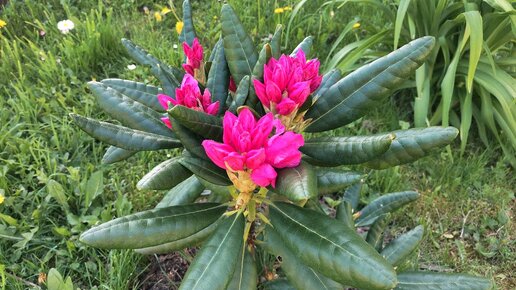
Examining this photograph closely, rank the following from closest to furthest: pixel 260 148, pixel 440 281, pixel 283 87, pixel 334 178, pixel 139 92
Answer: pixel 260 148 → pixel 283 87 → pixel 334 178 → pixel 139 92 → pixel 440 281

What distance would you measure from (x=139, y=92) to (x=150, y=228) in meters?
0.50

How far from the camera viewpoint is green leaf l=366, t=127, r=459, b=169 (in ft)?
4.16

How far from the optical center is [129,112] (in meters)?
1.43

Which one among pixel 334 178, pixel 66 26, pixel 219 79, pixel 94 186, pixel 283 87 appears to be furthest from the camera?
pixel 66 26

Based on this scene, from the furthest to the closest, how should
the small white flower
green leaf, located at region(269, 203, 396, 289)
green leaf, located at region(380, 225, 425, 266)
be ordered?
the small white flower < green leaf, located at region(380, 225, 425, 266) < green leaf, located at region(269, 203, 396, 289)

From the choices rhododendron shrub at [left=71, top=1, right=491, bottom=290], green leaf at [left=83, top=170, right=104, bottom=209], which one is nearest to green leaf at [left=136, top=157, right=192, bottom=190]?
rhododendron shrub at [left=71, top=1, right=491, bottom=290]

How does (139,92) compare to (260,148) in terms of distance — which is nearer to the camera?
(260,148)

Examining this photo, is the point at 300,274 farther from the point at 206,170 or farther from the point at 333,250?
the point at 206,170

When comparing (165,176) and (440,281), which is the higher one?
(165,176)

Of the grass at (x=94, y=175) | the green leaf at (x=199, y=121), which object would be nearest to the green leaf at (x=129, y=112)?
the green leaf at (x=199, y=121)

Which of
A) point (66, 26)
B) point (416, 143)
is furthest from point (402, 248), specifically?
point (66, 26)

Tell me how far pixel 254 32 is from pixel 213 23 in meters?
0.30

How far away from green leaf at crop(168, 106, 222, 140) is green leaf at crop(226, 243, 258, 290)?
0.40 meters

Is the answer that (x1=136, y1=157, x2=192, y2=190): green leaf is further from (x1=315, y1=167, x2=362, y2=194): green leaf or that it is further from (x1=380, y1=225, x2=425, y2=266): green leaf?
(x1=380, y1=225, x2=425, y2=266): green leaf
